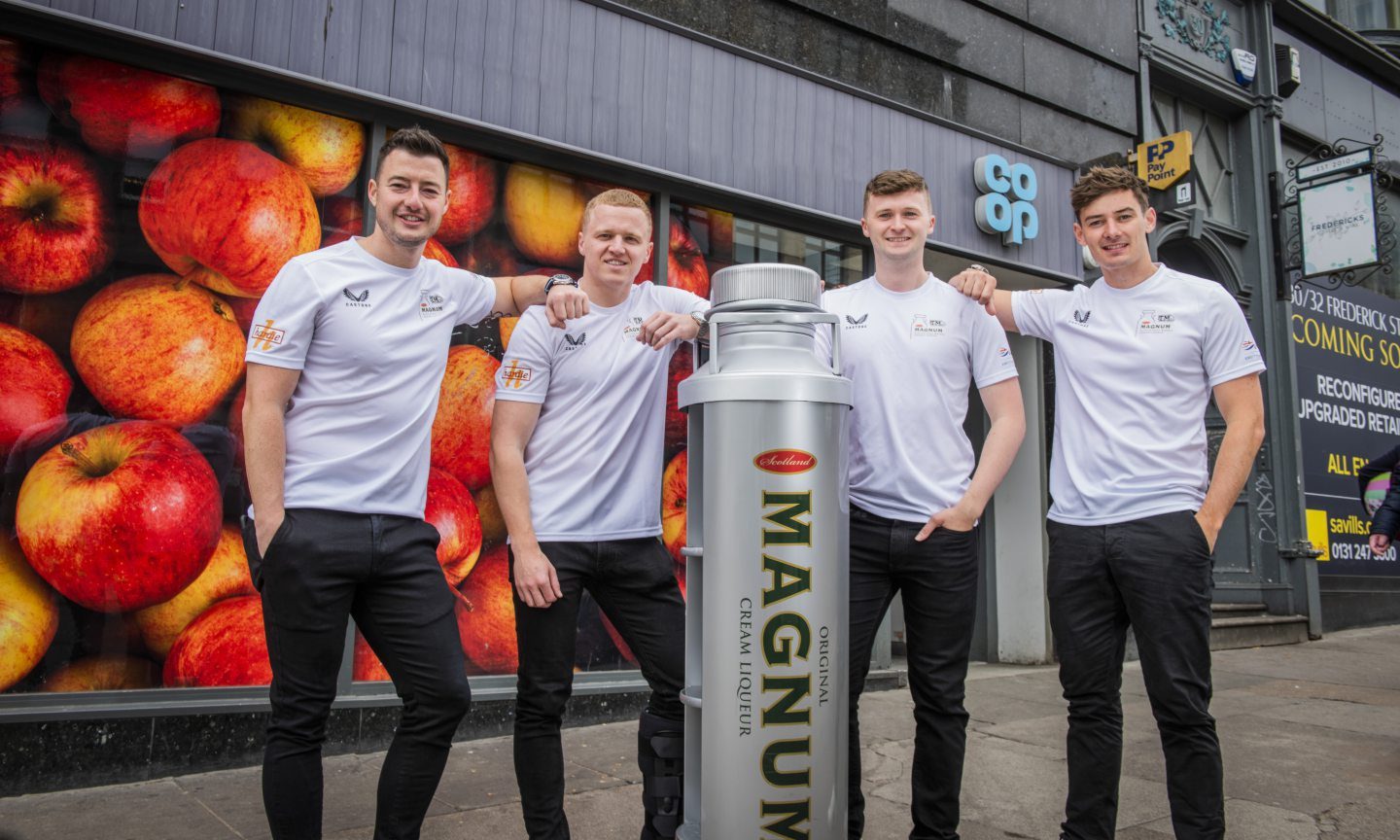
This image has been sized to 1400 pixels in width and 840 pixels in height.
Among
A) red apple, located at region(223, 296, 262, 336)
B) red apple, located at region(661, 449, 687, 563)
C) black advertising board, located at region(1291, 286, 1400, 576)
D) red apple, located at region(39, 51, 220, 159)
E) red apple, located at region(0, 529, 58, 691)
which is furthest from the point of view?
black advertising board, located at region(1291, 286, 1400, 576)

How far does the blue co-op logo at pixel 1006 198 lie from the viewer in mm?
7344

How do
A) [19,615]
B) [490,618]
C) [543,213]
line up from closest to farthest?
[19,615]
[490,618]
[543,213]

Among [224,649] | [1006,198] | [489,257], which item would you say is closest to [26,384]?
[224,649]

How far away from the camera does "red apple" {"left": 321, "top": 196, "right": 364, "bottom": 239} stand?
480 centimetres

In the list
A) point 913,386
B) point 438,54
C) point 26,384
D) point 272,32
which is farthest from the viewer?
point 438,54

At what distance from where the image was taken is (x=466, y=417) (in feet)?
16.9

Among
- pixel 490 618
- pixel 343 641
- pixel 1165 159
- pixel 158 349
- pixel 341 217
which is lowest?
pixel 490 618

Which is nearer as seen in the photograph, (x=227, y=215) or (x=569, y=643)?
(x=569, y=643)

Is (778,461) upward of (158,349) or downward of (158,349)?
downward

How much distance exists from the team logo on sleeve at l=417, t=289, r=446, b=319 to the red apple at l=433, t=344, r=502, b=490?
234 centimetres

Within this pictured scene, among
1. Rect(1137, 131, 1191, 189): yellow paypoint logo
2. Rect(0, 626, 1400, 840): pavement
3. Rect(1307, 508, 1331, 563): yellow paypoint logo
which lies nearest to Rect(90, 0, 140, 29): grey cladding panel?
Rect(0, 626, 1400, 840): pavement

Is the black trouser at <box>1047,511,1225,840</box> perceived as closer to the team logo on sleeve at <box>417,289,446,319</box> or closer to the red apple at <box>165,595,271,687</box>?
the team logo on sleeve at <box>417,289,446,319</box>

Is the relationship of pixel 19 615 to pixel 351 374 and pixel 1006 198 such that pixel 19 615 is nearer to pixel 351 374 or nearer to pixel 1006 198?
pixel 351 374

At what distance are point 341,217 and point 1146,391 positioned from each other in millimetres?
3834
